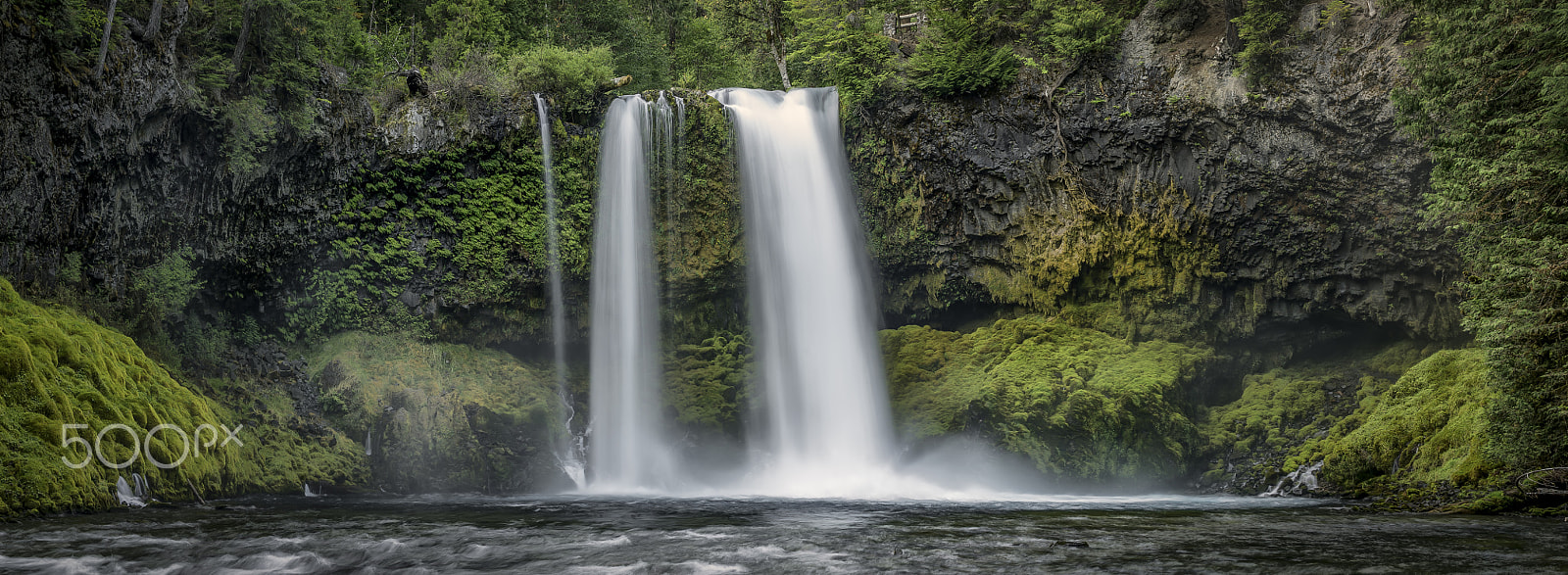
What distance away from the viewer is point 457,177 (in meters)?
19.5

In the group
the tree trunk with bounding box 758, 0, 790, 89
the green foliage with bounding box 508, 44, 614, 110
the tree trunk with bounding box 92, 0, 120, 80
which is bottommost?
the tree trunk with bounding box 92, 0, 120, 80

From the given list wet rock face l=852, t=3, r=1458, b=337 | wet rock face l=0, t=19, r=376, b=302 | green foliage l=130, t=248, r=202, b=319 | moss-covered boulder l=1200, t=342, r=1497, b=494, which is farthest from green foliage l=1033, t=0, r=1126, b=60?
green foliage l=130, t=248, r=202, b=319

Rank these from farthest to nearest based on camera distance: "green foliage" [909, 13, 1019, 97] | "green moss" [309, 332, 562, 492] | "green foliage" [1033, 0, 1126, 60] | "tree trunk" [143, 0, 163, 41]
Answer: "green foliage" [909, 13, 1019, 97] < "green foliage" [1033, 0, 1126, 60] < "green moss" [309, 332, 562, 492] < "tree trunk" [143, 0, 163, 41]

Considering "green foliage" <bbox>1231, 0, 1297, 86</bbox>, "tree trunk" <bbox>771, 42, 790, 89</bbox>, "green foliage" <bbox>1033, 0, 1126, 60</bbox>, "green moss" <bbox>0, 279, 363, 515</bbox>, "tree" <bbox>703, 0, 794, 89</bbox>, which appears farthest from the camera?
"tree" <bbox>703, 0, 794, 89</bbox>

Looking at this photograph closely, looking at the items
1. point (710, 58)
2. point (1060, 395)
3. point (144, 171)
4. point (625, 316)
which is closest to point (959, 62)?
point (1060, 395)

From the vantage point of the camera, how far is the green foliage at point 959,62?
1947 cm

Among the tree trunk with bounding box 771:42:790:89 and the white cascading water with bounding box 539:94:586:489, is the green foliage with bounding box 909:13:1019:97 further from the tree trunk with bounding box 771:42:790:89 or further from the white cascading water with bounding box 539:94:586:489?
the white cascading water with bounding box 539:94:586:489

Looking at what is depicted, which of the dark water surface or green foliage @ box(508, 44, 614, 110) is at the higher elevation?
green foliage @ box(508, 44, 614, 110)

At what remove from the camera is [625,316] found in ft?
64.5

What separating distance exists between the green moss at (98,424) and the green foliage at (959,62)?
15.7m

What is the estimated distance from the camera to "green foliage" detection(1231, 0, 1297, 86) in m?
16.8

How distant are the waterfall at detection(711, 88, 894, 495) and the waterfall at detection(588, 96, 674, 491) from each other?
8.15 feet

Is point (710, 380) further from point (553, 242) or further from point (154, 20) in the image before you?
point (154, 20)

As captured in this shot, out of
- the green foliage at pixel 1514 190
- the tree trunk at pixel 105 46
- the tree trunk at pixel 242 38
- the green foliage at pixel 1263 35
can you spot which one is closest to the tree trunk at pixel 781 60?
the green foliage at pixel 1263 35
